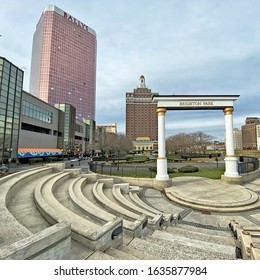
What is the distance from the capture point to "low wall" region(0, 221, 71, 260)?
1.99 m

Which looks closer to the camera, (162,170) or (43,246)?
(43,246)

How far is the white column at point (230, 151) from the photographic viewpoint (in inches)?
553

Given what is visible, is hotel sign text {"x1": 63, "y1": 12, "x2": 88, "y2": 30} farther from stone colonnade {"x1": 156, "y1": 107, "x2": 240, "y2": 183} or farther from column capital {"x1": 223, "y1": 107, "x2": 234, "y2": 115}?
column capital {"x1": 223, "y1": 107, "x2": 234, "y2": 115}

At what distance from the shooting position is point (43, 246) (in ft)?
7.54

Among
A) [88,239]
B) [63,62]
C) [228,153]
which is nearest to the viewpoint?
[88,239]

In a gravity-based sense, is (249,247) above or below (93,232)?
below

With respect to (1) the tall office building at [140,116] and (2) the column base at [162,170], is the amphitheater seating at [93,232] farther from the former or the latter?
(1) the tall office building at [140,116]

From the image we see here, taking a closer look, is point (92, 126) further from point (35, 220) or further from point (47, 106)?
point (35, 220)

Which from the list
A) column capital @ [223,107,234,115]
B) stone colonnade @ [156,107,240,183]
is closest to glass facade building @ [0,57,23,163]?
stone colonnade @ [156,107,240,183]

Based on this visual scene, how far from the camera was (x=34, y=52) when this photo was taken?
115 metres

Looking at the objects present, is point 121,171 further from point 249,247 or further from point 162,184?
point 249,247

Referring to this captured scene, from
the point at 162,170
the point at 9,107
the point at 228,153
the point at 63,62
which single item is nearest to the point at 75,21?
the point at 63,62

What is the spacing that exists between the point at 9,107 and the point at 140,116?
124919 millimetres
